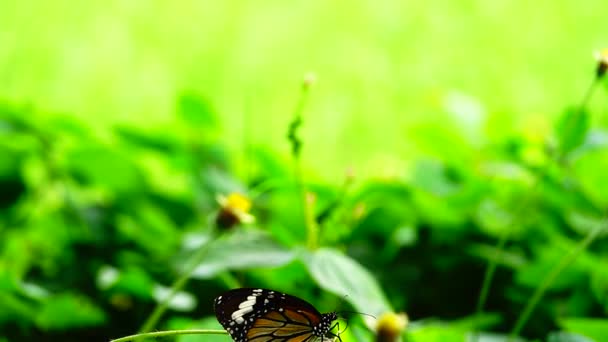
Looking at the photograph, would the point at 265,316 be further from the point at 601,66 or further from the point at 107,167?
the point at 107,167

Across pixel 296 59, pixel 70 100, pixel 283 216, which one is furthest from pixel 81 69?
pixel 283 216

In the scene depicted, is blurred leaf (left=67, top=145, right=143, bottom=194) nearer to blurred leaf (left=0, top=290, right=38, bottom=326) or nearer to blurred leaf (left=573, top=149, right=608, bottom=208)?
blurred leaf (left=0, top=290, right=38, bottom=326)

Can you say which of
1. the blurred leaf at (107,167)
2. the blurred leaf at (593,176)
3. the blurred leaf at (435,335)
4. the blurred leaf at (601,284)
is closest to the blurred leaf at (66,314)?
the blurred leaf at (107,167)

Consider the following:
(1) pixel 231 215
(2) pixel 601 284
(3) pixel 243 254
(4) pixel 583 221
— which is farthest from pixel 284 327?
(4) pixel 583 221

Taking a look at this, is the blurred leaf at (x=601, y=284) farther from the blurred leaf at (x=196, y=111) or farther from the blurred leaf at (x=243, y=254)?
the blurred leaf at (x=196, y=111)

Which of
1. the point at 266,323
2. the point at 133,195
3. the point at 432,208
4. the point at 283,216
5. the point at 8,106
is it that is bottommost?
the point at 266,323

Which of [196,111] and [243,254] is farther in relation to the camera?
[196,111]

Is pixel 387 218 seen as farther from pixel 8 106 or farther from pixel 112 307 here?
pixel 8 106
